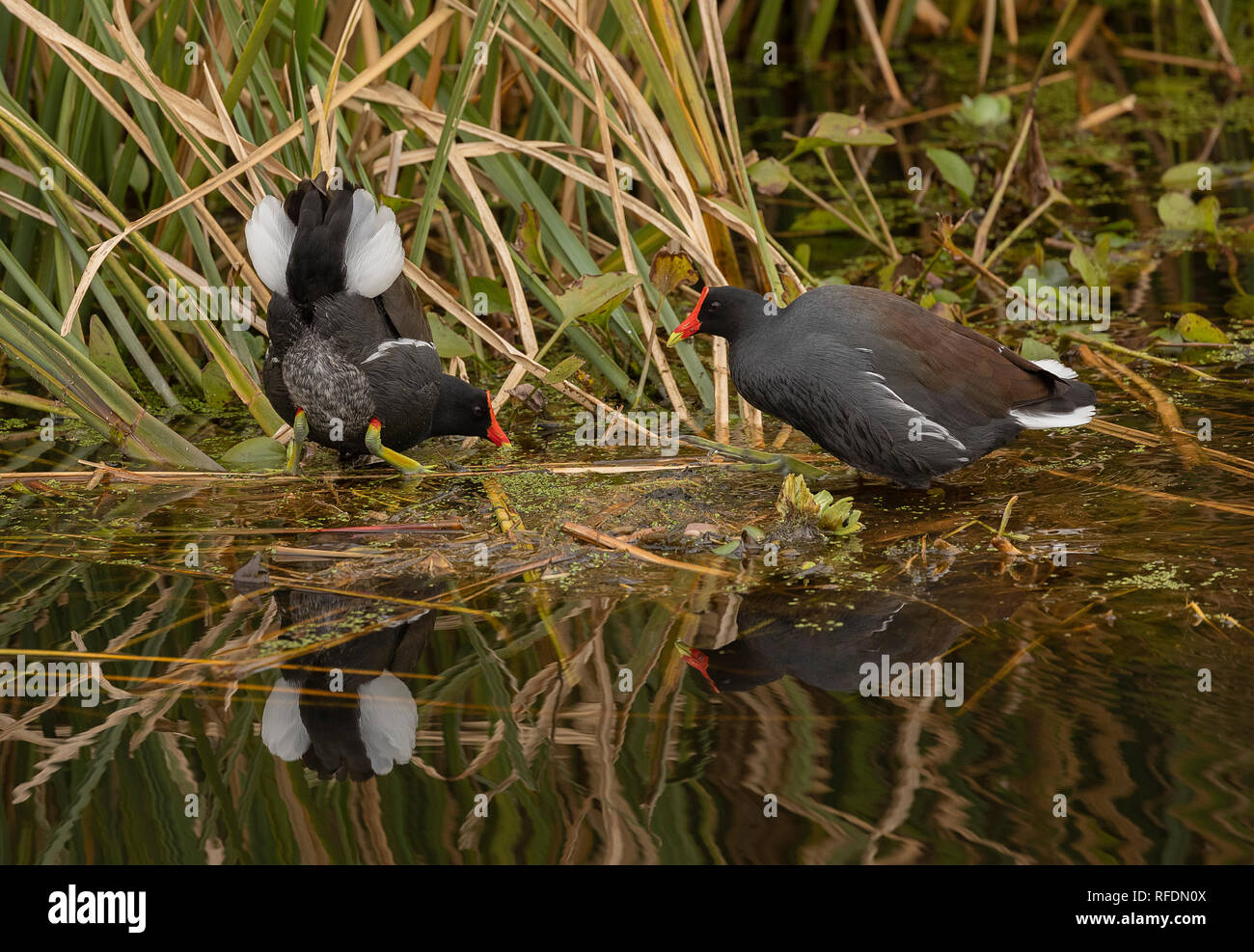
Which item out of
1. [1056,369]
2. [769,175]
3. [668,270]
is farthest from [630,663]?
[769,175]

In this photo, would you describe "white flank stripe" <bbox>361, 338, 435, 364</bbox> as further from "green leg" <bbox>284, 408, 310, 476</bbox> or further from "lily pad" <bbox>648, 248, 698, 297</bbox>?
"lily pad" <bbox>648, 248, 698, 297</bbox>

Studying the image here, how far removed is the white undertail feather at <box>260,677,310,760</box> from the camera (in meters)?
2.33

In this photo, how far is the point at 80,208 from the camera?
13.0 feet

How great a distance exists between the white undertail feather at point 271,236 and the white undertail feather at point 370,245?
0.46ft

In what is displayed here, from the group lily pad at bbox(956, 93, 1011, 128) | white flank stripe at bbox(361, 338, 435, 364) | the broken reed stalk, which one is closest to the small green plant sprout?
the broken reed stalk

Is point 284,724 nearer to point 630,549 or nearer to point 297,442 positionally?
point 630,549

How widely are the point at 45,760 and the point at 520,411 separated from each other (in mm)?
2039

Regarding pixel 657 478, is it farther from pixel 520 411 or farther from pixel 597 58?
pixel 597 58

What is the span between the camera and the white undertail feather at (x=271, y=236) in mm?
3330

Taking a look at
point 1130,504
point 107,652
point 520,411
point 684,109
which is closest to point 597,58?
point 684,109

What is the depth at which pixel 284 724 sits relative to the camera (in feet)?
7.89

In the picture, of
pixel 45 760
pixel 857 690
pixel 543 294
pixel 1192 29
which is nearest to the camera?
pixel 45 760
